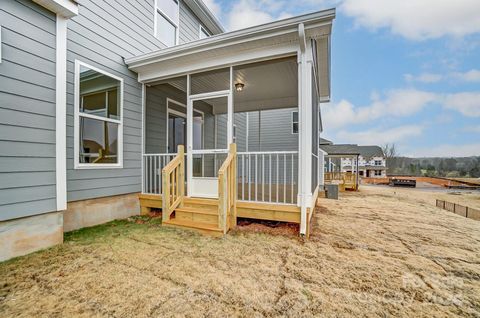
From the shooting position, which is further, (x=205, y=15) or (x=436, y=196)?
(x=436, y=196)

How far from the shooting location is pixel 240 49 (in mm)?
3883

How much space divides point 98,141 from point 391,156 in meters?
43.7

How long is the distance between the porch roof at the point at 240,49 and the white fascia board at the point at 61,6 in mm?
1427

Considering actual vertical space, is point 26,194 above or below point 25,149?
below

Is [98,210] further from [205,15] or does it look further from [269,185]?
[205,15]

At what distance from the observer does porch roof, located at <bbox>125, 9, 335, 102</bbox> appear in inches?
131

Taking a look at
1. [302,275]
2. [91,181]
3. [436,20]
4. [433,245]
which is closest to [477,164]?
[436,20]

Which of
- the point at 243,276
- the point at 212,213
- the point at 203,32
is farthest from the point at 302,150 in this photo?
the point at 203,32

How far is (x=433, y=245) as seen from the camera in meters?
3.38

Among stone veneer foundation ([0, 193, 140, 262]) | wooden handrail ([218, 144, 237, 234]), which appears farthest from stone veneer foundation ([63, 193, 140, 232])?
wooden handrail ([218, 144, 237, 234])

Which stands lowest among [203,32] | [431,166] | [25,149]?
[431,166]

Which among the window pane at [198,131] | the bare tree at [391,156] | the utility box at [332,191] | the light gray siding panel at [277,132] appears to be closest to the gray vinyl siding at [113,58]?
the window pane at [198,131]

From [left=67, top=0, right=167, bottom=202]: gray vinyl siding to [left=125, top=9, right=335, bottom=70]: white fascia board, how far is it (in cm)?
50

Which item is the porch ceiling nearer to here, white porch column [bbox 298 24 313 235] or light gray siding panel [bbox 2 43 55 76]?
white porch column [bbox 298 24 313 235]
